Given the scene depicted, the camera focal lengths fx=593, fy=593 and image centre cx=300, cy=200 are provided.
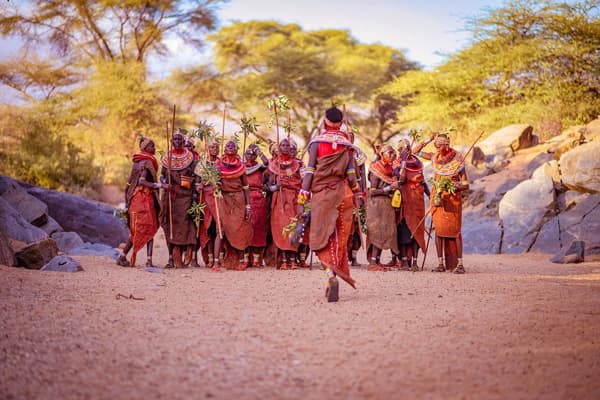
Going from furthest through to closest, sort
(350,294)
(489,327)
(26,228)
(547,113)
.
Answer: (547,113)
(26,228)
(350,294)
(489,327)

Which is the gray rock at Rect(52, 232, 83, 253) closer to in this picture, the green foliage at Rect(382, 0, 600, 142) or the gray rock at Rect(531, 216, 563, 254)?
the gray rock at Rect(531, 216, 563, 254)

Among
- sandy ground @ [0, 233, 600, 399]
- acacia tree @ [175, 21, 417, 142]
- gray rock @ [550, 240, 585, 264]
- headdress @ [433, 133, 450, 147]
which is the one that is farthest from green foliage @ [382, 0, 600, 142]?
sandy ground @ [0, 233, 600, 399]

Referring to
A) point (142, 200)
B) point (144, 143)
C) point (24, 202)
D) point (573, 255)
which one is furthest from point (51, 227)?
point (573, 255)

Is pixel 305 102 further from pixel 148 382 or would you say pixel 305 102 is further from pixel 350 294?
pixel 148 382

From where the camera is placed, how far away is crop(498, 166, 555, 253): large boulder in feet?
43.9

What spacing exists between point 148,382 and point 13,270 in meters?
4.51

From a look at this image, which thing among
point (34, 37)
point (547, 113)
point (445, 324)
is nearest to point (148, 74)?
point (34, 37)

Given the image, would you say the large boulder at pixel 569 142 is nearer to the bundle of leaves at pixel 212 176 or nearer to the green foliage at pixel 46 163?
the bundle of leaves at pixel 212 176

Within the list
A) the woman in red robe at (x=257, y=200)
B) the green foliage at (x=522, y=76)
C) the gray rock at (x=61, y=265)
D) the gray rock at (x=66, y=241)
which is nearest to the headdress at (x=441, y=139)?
the woman in red robe at (x=257, y=200)

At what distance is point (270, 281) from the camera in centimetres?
796

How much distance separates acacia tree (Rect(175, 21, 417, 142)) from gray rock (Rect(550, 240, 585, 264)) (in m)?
20.6

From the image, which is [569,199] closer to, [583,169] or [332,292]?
[583,169]

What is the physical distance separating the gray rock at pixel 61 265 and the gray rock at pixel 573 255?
27.7ft

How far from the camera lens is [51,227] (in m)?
12.0
